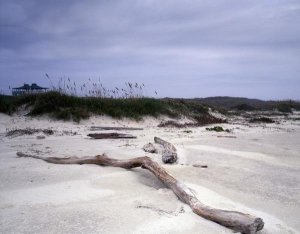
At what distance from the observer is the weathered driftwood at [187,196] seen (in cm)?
338

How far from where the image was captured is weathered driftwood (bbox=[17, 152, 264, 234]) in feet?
11.1

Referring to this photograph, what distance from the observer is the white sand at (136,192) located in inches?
142

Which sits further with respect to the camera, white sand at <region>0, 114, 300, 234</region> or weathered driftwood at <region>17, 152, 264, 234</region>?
white sand at <region>0, 114, 300, 234</region>

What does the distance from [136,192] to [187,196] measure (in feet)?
2.46

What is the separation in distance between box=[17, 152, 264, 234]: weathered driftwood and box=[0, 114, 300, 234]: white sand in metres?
0.08

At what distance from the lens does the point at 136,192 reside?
4699mm

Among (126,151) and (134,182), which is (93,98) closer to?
(126,151)

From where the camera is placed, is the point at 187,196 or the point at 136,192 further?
the point at 136,192

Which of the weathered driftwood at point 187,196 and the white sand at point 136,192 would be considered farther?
the white sand at point 136,192

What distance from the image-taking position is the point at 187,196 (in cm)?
424

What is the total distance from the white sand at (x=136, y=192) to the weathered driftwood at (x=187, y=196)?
0.08 metres

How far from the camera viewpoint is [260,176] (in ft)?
19.5

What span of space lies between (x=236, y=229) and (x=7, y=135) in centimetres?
845

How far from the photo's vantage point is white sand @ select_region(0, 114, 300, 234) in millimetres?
3617
